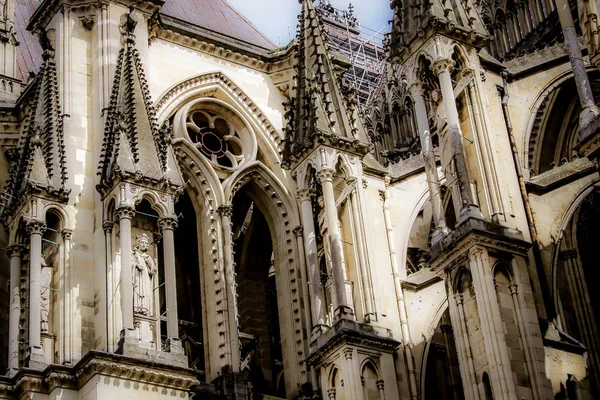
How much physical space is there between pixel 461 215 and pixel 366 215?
3710 mm

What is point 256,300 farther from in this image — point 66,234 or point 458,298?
point 458,298

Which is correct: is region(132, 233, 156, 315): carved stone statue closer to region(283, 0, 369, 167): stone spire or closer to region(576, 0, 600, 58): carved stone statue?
region(283, 0, 369, 167): stone spire

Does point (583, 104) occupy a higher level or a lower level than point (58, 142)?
lower

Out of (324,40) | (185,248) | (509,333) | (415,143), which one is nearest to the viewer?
(509,333)

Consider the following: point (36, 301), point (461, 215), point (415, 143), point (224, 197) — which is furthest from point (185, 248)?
point (415, 143)

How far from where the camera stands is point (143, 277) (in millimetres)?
20062

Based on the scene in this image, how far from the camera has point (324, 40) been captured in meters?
24.0

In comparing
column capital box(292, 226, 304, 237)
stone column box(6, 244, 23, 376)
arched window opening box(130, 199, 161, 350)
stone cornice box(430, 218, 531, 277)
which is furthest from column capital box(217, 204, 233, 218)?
stone cornice box(430, 218, 531, 277)

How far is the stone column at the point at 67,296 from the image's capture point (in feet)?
63.5

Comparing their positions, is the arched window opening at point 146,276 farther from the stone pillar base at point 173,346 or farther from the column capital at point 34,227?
the column capital at point 34,227

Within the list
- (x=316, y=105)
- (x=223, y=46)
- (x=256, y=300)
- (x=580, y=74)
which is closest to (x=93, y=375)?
(x=316, y=105)

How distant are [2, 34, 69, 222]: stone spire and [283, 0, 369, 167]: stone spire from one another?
13.4 feet

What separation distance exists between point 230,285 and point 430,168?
490 centimetres

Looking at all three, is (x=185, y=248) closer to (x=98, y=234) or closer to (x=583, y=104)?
(x=98, y=234)
